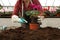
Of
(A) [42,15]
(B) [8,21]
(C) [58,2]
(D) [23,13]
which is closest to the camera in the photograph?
(A) [42,15]

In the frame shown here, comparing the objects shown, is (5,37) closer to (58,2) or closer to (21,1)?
(21,1)

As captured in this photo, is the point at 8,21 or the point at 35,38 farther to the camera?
Answer: the point at 8,21

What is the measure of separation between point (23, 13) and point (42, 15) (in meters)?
0.18

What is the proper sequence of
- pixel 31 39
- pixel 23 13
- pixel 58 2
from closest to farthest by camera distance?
1. pixel 31 39
2. pixel 23 13
3. pixel 58 2

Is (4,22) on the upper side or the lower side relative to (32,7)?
lower

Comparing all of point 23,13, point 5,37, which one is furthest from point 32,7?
point 5,37

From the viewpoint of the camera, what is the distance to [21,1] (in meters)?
1.41

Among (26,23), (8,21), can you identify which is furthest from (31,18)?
(8,21)

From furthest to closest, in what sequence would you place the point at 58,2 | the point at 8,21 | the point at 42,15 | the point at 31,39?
the point at 58,2
the point at 8,21
the point at 42,15
the point at 31,39

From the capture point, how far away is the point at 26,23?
129 centimetres

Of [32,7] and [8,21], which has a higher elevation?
[32,7]

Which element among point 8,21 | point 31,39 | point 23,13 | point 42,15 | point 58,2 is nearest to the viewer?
point 31,39

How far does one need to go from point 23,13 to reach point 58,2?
294 cm

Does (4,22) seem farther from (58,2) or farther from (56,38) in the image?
(58,2)
